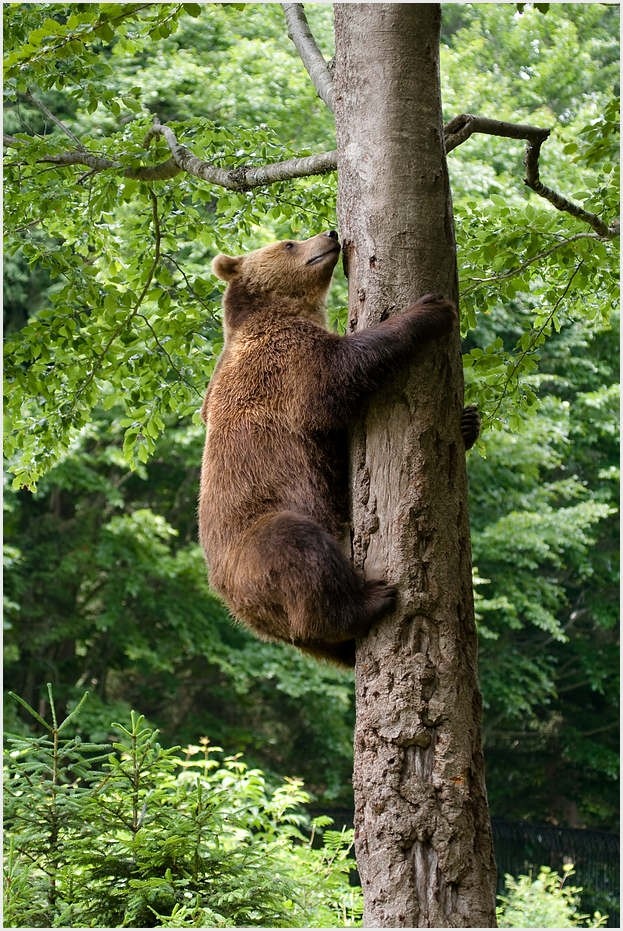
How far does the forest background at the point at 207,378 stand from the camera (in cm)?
523

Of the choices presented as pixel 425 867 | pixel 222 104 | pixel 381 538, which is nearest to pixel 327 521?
pixel 381 538

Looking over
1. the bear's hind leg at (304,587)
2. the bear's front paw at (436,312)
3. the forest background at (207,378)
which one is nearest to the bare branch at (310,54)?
the forest background at (207,378)

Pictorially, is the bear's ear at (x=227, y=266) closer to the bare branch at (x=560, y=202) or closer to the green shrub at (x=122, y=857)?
the bare branch at (x=560, y=202)

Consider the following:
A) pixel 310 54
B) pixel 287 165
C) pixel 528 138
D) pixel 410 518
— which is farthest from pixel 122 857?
pixel 310 54

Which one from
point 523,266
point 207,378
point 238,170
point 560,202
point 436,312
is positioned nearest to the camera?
point 436,312

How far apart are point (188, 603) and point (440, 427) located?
463 inches

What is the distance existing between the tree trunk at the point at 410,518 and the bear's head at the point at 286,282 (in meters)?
1.04

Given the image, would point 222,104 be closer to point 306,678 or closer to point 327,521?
point 306,678

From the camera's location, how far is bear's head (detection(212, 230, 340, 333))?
4320 millimetres

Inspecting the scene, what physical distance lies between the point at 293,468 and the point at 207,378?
2119mm

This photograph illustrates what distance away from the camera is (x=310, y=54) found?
4.38 meters

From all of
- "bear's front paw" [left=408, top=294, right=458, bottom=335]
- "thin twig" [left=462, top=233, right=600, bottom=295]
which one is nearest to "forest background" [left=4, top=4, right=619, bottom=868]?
"thin twig" [left=462, top=233, right=600, bottom=295]

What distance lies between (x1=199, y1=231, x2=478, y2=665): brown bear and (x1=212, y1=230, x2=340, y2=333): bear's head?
0.12 feet

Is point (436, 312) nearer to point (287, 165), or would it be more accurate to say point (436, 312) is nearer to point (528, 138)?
point (528, 138)
